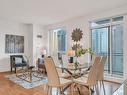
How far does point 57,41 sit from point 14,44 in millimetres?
2354

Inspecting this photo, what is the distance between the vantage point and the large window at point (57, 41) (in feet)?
22.7

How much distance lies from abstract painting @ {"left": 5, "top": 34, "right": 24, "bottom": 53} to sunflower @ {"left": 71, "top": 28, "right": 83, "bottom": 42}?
2.97 meters

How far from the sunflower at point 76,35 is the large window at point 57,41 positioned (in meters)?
1.09

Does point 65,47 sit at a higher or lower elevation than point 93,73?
higher

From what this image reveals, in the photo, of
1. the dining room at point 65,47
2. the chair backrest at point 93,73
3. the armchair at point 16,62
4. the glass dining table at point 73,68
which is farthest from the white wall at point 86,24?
the armchair at point 16,62

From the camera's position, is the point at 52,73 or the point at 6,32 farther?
the point at 6,32

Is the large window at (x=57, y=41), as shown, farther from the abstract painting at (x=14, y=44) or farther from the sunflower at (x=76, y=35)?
the abstract painting at (x=14, y=44)

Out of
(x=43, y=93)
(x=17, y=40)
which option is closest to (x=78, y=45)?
(x=43, y=93)

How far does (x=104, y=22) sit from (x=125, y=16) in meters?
0.94

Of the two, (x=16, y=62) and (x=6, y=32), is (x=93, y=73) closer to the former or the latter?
Answer: (x=16, y=62)

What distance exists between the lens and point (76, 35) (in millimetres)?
5672

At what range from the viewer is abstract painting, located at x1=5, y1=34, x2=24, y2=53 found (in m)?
6.43

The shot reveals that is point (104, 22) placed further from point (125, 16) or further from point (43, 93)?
point (43, 93)

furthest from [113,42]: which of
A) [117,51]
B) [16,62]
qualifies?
[16,62]
